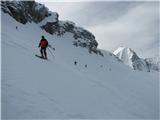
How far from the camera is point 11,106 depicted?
1031 cm

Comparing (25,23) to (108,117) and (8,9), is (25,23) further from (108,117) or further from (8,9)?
(108,117)

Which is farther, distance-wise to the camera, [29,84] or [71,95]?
[71,95]

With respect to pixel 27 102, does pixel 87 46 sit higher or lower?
higher

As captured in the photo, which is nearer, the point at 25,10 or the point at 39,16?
the point at 25,10

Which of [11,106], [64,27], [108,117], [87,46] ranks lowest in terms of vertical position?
[108,117]

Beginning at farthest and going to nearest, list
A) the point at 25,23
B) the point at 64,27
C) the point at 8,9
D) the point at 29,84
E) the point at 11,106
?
1. the point at 64,27
2. the point at 25,23
3. the point at 8,9
4. the point at 29,84
5. the point at 11,106

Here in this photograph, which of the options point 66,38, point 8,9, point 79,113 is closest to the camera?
point 79,113

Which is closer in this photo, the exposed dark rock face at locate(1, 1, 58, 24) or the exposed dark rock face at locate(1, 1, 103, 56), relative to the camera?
the exposed dark rock face at locate(1, 1, 58, 24)

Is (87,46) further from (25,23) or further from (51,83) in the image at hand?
(51,83)

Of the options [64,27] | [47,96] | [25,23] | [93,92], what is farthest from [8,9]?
[47,96]

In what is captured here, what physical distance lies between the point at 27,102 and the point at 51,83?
13.3 feet

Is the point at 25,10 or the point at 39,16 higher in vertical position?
the point at 39,16

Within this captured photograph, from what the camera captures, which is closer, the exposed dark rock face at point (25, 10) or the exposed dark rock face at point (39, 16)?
the exposed dark rock face at point (25, 10)

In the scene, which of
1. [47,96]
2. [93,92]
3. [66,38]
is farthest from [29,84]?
[66,38]
